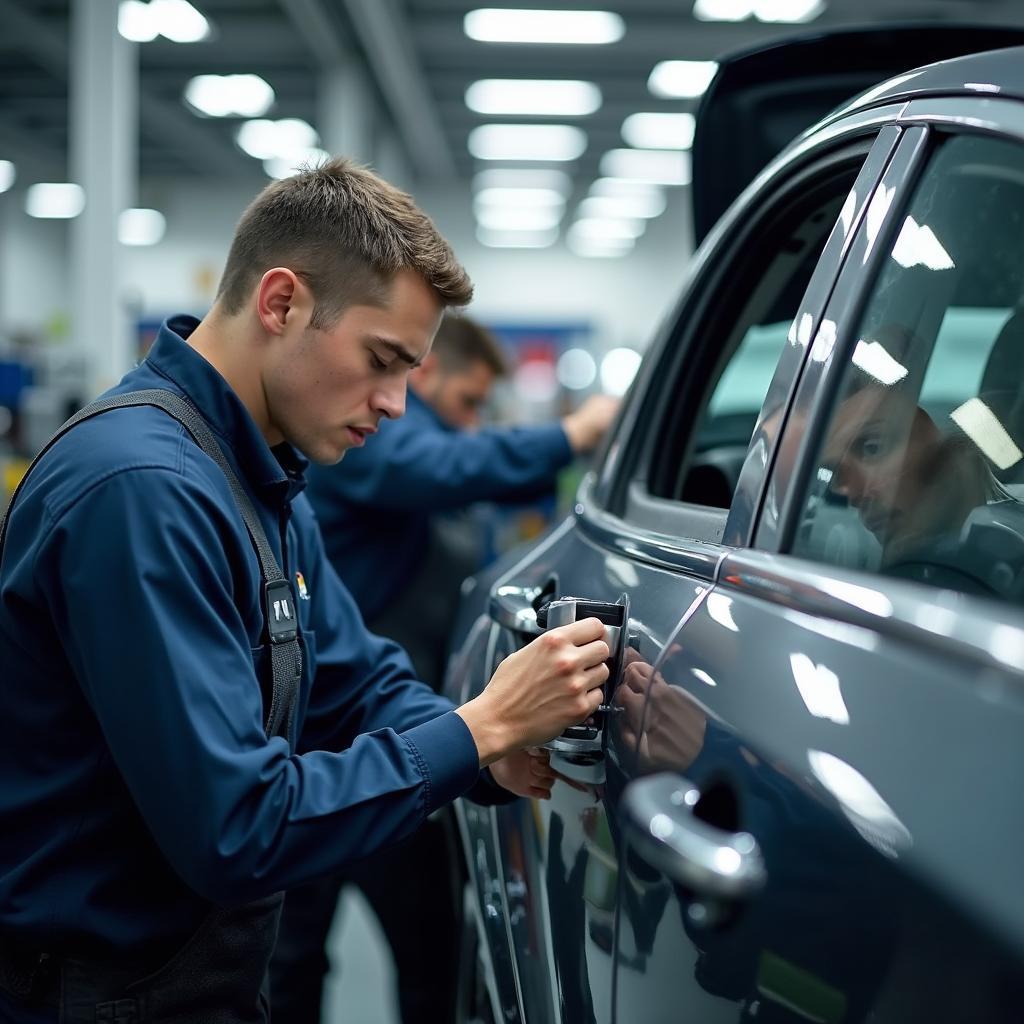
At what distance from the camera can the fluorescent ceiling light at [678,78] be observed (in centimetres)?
1009

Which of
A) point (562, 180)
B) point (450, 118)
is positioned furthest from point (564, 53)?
point (562, 180)

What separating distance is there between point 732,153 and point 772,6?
753cm

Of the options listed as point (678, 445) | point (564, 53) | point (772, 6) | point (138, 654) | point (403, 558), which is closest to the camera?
point (138, 654)

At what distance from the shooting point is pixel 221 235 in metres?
17.2

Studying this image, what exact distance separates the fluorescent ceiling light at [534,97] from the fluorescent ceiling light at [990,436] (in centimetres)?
1007

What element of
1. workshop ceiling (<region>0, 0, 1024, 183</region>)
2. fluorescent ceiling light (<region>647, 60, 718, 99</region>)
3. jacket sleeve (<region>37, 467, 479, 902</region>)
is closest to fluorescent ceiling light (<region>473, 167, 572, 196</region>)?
workshop ceiling (<region>0, 0, 1024, 183</region>)

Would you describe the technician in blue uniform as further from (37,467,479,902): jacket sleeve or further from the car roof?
the car roof

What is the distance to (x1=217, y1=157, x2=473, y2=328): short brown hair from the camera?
1368 millimetres

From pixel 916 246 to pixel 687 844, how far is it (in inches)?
24.4

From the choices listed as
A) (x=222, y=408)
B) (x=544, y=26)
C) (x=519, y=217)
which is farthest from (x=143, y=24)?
(x=519, y=217)

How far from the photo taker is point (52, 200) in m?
17.4

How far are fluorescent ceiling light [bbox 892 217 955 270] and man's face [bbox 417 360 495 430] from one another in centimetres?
234

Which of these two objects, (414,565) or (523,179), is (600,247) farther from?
(414,565)

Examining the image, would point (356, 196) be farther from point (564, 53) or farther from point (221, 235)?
point (221, 235)
